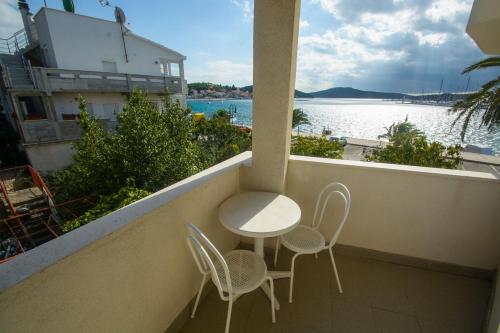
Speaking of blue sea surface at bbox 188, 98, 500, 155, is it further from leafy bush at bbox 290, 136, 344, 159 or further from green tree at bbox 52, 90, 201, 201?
leafy bush at bbox 290, 136, 344, 159

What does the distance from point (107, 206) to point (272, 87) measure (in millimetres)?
2309

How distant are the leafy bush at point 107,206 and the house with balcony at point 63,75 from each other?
25.8 feet

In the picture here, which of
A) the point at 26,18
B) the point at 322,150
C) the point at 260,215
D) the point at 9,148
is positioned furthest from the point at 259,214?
the point at 26,18

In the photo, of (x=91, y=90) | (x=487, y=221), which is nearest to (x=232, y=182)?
(x=487, y=221)

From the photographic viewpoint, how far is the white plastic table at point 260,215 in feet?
4.91

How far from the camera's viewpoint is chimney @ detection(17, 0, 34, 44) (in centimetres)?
1184

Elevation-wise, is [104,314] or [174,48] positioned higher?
[174,48]

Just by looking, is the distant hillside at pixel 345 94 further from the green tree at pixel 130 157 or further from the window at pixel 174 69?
the green tree at pixel 130 157

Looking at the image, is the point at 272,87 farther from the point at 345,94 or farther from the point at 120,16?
the point at 345,94

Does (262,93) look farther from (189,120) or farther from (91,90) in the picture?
(91,90)

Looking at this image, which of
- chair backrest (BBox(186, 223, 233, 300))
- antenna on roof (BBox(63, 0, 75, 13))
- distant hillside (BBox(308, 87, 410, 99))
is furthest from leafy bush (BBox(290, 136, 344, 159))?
distant hillside (BBox(308, 87, 410, 99))

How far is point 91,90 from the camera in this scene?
1093 centimetres

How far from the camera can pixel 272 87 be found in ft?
6.10

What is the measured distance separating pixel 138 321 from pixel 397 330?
1809 millimetres
